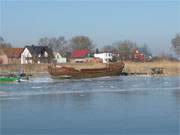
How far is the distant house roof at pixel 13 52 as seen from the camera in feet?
301

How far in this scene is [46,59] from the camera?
278 ft

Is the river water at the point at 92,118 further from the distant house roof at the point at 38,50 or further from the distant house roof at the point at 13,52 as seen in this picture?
the distant house roof at the point at 13,52

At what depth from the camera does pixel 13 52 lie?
92.6 meters

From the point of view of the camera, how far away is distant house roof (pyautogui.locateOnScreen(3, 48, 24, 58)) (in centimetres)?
9181

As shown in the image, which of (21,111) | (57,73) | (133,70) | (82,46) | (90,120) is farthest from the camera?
(82,46)

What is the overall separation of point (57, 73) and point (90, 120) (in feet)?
114

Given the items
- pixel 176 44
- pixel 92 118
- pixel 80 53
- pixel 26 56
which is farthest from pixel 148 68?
pixel 92 118

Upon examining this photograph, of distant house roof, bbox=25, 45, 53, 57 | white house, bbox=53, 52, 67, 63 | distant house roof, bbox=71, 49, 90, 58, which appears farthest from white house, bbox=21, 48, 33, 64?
distant house roof, bbox=71, 49, 90, 58

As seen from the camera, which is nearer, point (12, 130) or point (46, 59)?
point (12, 130)

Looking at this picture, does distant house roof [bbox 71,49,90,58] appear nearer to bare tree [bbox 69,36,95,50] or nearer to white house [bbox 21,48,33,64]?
bare tree [bbox 69,36,95,50]

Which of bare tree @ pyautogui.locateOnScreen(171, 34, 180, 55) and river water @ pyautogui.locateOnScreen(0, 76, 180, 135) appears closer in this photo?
river water @ pyautogui.locateOnScreen(0, 76, 180, 135)

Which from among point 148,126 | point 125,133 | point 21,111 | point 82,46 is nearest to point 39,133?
point 125,133

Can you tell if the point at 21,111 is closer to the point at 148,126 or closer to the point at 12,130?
the point at 12,130

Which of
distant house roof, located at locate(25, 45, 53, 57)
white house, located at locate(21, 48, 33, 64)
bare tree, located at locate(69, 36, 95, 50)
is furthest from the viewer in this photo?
bare tree, located at locate(69, 36, 95, 50)
